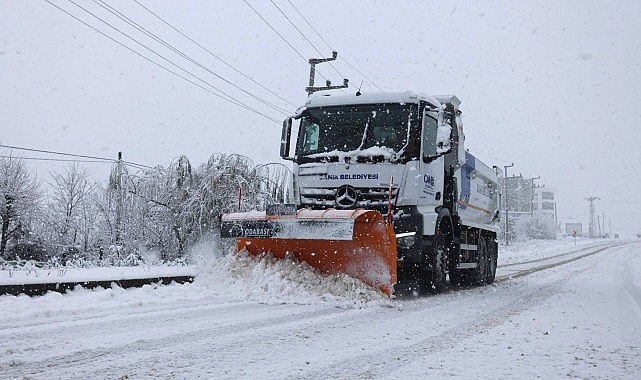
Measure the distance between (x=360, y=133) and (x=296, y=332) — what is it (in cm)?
392

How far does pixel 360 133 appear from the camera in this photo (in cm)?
794

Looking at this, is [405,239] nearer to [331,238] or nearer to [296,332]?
[331,238]

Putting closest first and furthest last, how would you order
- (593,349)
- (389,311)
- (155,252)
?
(593,349) → (389,311) → (155,252)

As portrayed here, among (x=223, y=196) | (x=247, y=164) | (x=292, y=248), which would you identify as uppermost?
(x=247, y=164)

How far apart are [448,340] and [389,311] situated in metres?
1.70

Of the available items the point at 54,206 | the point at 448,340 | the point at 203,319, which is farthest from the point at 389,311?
the point at 54,206

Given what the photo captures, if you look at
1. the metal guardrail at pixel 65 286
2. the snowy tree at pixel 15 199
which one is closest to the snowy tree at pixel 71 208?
the snowy tree at pixel 15 199

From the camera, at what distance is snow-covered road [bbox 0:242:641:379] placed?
11.4 feet

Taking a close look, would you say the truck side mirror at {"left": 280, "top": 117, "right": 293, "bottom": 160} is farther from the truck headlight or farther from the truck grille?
the truck headlight

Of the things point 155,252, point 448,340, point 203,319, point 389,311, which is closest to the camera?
point 448,340

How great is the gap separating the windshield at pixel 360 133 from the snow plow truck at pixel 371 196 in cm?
1

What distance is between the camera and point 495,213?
12.9 meters

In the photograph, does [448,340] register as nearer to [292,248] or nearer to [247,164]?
[292,248]

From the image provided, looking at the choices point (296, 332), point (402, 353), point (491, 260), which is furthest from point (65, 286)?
point (491, 260)
